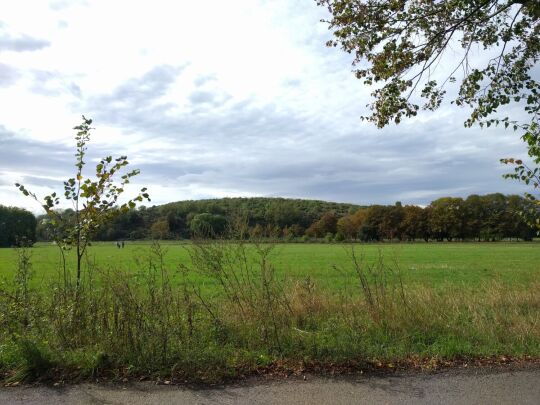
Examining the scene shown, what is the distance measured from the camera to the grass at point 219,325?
5484 millimetres

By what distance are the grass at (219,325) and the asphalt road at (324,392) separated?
362 millimetres

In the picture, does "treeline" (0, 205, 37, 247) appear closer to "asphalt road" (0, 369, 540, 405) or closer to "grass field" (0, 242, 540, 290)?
"grass field" (0, 242, 540, 290)

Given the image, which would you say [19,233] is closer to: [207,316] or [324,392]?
[207,316]

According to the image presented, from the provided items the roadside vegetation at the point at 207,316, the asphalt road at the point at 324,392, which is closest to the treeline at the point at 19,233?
the roadside vegetation at the point at 207,316

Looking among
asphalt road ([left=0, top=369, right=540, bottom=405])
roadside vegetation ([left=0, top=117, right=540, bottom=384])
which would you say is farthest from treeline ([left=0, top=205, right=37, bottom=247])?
asphalt road ([left=0, top=369, right=540, bottom=405])

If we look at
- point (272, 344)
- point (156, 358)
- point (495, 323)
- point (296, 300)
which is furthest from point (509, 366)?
point (156, 358)

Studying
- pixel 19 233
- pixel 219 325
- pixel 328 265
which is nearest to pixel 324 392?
pixel 219 325

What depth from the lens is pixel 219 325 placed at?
666 centimetres

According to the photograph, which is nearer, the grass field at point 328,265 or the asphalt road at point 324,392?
the asphalt road at point 324,392

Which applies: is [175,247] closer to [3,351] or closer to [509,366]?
[3,351]

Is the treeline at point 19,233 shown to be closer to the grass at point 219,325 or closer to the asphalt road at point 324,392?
the grass at point 219,325

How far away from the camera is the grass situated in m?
5.48

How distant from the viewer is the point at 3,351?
19.0 ft

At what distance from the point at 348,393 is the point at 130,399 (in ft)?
7.02
